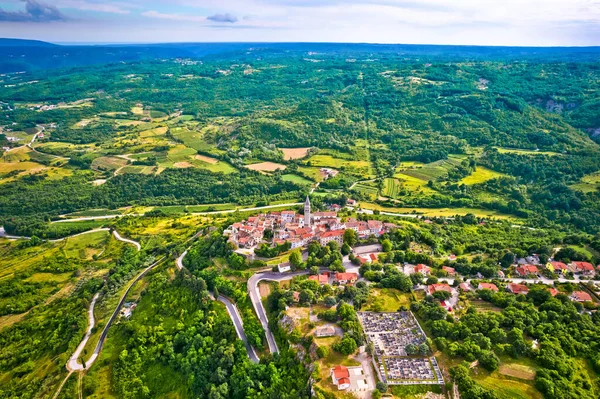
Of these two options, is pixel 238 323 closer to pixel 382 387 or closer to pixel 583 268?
Result: pixel 382 387

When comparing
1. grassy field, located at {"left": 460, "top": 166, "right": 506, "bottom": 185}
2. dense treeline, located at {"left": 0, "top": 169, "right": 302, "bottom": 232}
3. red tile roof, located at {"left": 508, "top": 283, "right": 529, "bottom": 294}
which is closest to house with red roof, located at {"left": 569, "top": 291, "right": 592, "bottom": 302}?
red tile roof, located at {"left": 508, "top": 283, "right": 529, "bottom": 294}

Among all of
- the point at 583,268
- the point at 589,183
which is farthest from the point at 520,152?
the point at 583,268

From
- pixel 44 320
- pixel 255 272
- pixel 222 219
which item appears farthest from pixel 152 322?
pixel 222 219

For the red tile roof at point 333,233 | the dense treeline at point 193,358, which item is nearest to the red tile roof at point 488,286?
the red tile roof at point 333,233

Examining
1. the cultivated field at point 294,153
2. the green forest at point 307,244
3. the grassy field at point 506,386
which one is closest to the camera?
the grassy field at point 506,386

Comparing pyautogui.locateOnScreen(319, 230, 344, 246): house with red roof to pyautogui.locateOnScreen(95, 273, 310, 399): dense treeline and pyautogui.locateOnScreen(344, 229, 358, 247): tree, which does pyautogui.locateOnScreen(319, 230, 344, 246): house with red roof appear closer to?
pyautogui.locateOnScreen(344, 229, 358, 247): tree

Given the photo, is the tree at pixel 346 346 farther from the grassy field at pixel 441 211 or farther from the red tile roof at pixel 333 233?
the grassy field at pixel 441 211

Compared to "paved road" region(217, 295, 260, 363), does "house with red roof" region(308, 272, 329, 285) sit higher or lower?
higher
